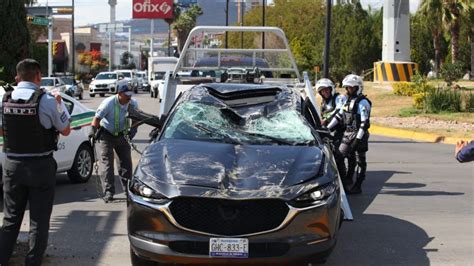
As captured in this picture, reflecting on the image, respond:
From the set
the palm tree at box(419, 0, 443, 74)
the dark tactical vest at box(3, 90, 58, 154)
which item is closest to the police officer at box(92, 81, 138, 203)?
the dark tactical vest at box(3, 90, 58, 154)

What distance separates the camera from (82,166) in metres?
11.3

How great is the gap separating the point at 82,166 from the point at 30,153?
5774 mm

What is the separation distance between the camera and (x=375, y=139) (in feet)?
63.4

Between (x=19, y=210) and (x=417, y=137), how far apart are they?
15.2 metres

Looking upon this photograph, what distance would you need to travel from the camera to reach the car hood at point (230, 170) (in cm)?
544

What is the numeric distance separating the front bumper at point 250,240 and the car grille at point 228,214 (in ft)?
0.19

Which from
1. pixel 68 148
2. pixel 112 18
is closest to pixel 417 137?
pixel 68 148

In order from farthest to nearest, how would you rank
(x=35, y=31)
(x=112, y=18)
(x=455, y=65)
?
(x=112, y=18) → (x=35, y=31) → (x=455, y=65)

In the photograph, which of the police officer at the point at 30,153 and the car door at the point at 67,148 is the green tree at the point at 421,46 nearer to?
the car door at the point at 67,148

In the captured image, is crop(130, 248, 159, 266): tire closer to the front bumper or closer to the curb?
the front bumper

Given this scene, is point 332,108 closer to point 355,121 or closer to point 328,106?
point 328,106

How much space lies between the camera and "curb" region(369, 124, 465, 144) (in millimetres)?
18253

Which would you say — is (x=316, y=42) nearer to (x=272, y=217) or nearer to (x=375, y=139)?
(x=375, y=139)

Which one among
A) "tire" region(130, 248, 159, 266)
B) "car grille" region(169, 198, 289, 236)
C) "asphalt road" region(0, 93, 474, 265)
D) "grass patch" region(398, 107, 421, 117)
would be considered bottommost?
"asphalt road" region(0, 93, 474, 265)
